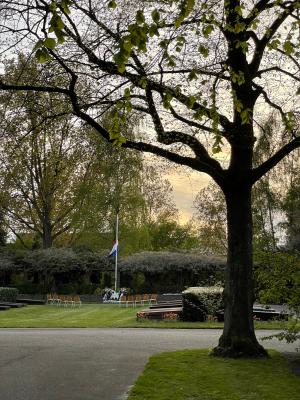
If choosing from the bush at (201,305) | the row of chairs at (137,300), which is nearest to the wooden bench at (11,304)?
the row of chairs at (137,300)

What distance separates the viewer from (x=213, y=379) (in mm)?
9414

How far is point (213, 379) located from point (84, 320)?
59.4 feet

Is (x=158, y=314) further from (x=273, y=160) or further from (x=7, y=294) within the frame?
(x=7, y=294)

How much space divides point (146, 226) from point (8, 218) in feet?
45.1

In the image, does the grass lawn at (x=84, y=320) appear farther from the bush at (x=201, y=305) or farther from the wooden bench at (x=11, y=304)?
the wooden bench at (x=11, y=304)

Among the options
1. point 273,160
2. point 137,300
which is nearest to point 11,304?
point 137,300

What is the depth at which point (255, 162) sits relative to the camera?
22.4 metres

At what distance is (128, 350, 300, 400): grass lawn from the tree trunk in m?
0.55

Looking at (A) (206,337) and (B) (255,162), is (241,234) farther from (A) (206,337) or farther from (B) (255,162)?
(B) (255,162)

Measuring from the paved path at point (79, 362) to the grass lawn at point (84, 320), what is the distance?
5096mm

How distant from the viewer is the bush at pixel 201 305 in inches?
910

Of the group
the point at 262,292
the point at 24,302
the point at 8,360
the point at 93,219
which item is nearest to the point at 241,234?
the point at 262,292

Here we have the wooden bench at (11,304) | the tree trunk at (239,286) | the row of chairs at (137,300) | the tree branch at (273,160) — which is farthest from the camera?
the row of chairs at (137,300)

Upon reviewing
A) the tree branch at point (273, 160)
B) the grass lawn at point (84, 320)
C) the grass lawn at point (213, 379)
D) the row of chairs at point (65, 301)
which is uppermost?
the tree branch at point (273, 160)
